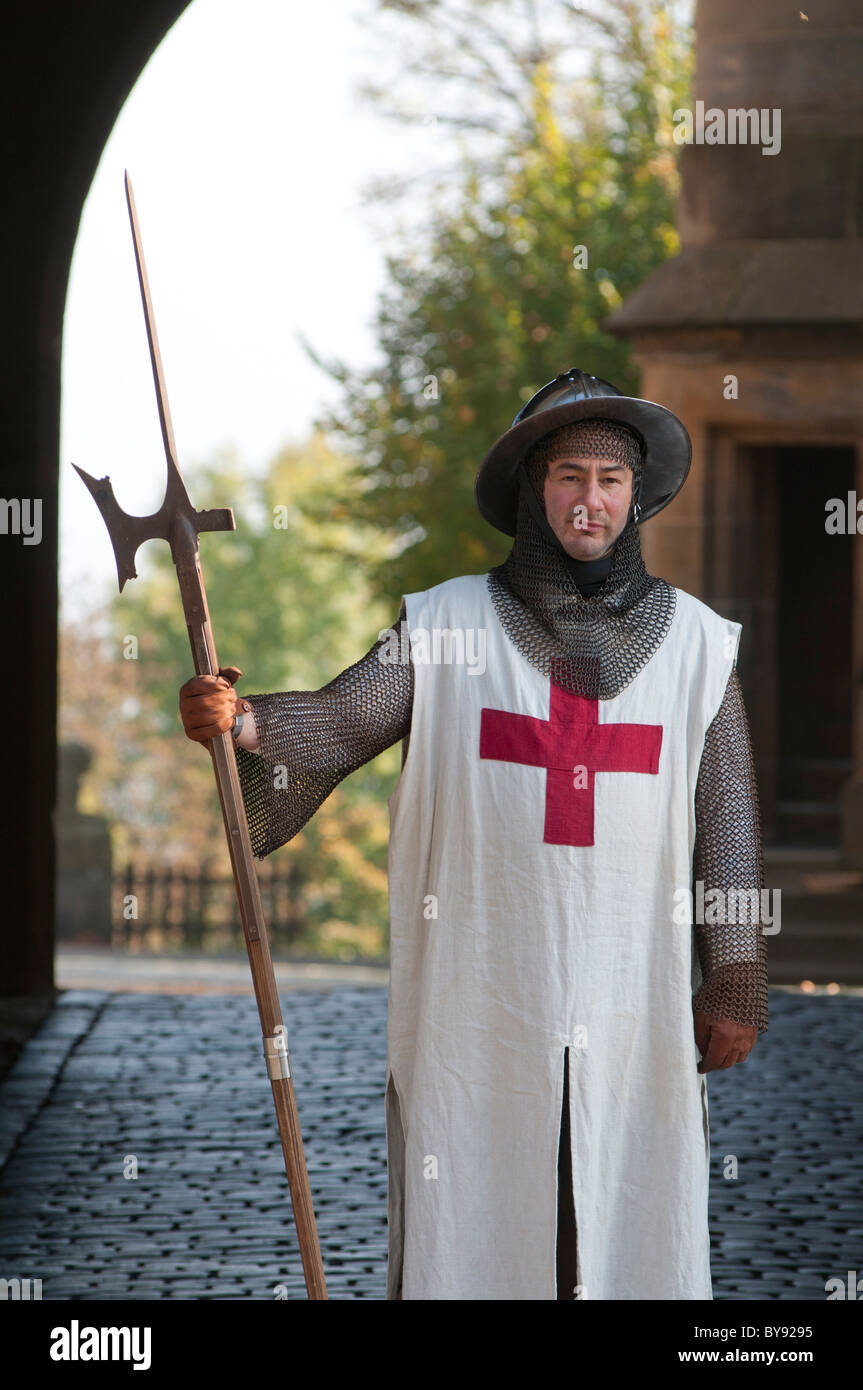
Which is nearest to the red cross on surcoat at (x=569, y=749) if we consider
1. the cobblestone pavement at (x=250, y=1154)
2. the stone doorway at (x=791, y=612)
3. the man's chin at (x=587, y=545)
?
the man's chin at (x=587, y=545)

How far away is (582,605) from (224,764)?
2.22 ft

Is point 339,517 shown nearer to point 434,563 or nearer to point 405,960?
point 434,563

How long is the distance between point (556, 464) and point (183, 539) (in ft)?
2.12

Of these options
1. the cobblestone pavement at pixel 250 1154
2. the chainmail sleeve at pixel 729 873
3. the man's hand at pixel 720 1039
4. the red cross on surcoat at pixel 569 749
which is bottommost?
the cobblestone pavement at pixel 250 1154

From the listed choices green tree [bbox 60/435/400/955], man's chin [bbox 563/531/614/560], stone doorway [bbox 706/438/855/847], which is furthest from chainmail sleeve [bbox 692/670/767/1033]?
green tree [bbox 60/435/400/955]

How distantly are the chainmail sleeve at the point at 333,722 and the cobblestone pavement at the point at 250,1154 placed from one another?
1.72 m

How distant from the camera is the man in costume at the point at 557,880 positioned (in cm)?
326

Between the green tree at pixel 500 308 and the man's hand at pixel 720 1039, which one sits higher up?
the green tree at pixel 500 308

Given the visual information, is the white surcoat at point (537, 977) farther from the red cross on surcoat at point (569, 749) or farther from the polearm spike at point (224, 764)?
the polearm spike at point (224, 764)

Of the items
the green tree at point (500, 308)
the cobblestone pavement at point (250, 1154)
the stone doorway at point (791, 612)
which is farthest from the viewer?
the green tree at point (500, 308)

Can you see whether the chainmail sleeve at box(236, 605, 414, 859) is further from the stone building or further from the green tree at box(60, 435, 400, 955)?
the green tree at box(60, 435, 400, 955)

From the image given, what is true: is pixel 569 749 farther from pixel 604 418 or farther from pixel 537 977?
pixel 604 418

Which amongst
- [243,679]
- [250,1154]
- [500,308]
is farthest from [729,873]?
[243,679]

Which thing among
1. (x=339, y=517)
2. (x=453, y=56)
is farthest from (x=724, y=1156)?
(x=453, y=56)
